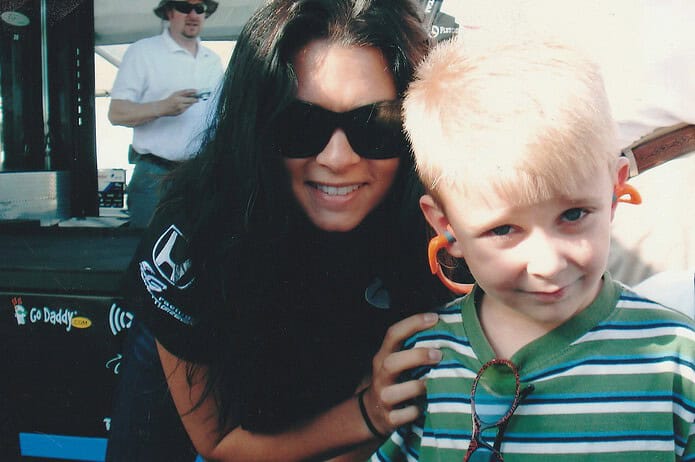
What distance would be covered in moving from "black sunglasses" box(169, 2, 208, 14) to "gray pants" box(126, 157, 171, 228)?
33.7 inches

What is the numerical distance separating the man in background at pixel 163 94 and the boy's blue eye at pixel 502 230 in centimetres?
247

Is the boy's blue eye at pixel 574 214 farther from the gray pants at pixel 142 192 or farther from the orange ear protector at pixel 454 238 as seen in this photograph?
the gray pants at pixel 142 192

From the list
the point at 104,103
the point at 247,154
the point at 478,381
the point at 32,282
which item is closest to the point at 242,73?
the point at 247,154

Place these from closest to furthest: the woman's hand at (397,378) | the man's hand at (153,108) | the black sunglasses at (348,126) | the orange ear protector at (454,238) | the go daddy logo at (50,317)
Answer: the orange ear protector at (454,238)
the woman's hand at (397,378)
the black sunglasses at (348,126)
the go daddy logo at (50,317)
the man's hand at (153,108)

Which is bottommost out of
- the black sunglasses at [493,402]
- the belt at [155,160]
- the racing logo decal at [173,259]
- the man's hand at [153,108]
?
the belt at [155,160]

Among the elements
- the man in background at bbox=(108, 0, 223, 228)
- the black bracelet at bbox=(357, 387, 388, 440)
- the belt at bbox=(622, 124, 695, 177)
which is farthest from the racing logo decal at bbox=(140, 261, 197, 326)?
the man in background at bbox=(108, 0, 223, 228)

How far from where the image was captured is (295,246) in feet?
5.08

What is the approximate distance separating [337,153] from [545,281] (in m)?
0.55

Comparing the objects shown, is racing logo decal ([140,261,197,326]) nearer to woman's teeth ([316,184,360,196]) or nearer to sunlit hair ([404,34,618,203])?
woman's teeth ([316,184,360,196])

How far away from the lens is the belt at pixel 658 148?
1.45 metres

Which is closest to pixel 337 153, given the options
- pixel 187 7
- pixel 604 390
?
pixel 604 390

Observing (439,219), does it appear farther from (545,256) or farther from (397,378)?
(397,378)

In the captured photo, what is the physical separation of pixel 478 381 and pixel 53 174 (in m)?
3.33

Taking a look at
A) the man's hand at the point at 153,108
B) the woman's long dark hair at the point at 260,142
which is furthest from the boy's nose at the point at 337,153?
the man's hand at the point at 153,108
